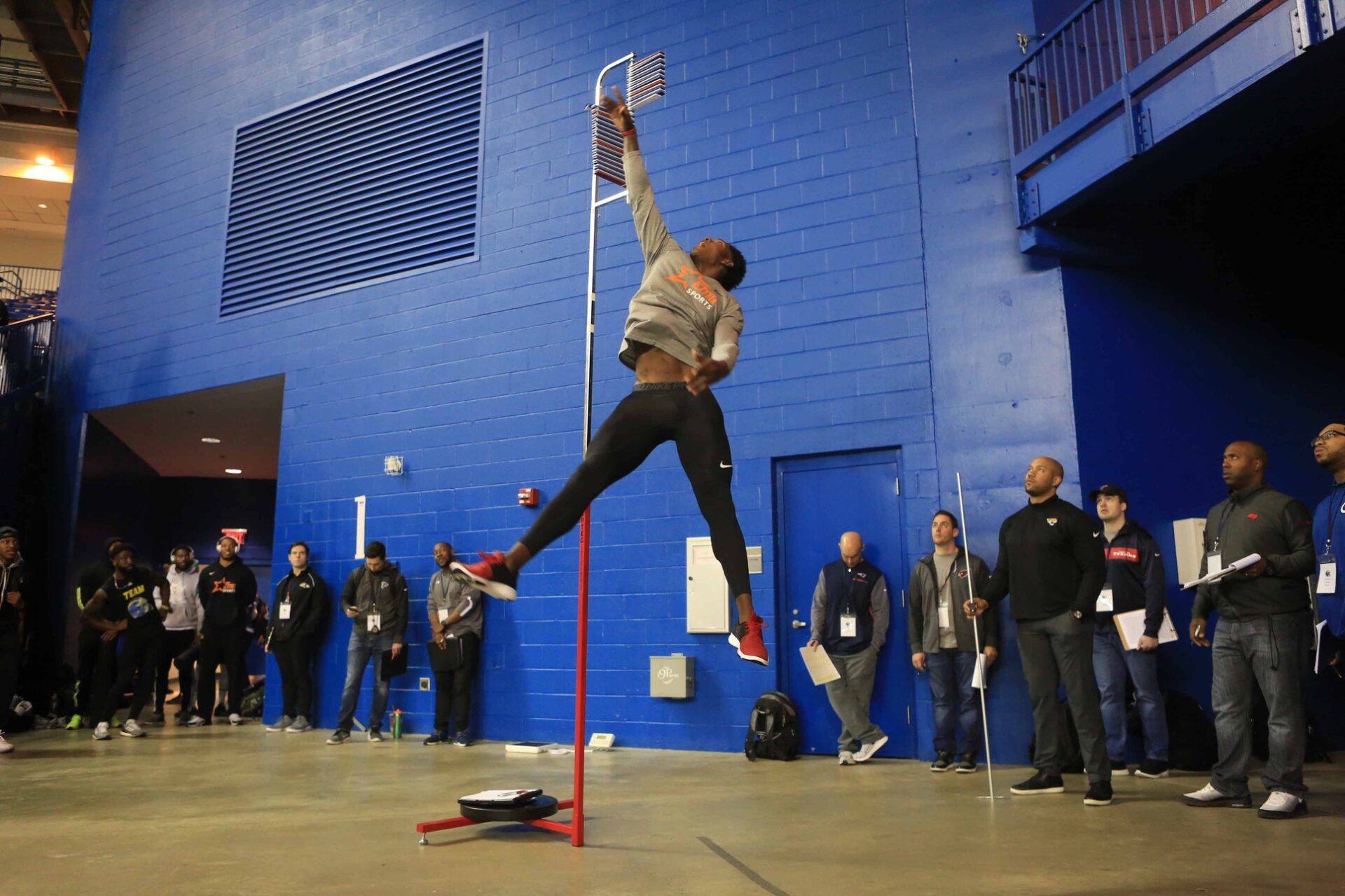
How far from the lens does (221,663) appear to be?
8.80m

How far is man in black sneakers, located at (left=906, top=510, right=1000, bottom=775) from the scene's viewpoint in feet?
18.5

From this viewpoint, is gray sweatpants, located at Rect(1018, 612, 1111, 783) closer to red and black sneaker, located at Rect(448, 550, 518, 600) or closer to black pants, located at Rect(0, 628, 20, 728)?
red and black sneaker, located at Rect(448, 550, 518, 600)

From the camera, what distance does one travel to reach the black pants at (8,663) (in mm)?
6215

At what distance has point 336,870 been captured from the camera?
294 cm

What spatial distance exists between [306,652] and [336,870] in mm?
5815

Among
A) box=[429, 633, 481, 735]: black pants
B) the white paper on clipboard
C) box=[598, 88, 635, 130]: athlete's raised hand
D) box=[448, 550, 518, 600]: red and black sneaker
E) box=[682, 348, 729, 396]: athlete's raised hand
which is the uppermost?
box=[598, 88, 635, 130]: athlete's raised hand

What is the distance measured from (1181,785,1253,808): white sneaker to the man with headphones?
839 centimetres

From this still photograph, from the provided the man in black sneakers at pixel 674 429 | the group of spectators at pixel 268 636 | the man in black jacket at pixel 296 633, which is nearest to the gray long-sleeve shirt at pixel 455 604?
the group of spectators at pixel 268 636

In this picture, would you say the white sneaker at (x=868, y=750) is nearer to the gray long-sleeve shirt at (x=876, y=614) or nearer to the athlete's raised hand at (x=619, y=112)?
the gray long-sleeve shirt at (x=876, y=614)

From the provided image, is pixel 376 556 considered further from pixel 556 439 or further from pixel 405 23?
pixel 405 23

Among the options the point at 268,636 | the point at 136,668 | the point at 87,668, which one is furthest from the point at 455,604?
the point at 87,668

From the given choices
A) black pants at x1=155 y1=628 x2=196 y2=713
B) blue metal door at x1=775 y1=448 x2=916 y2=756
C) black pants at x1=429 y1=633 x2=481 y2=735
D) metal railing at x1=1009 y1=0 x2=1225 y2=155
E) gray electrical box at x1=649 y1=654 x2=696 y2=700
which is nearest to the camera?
metal railing at x1=1009 y1=0 x2=1225 y2=155

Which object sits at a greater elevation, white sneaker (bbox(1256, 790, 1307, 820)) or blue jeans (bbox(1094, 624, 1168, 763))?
blue jeans (bbox(1094, 624, 1168, 763))

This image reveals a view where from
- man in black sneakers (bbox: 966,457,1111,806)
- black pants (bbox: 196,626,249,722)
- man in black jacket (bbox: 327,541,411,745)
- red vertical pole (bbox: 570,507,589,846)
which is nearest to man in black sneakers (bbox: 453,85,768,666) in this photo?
red vertical pole (bbox: 570,507,589,846)
